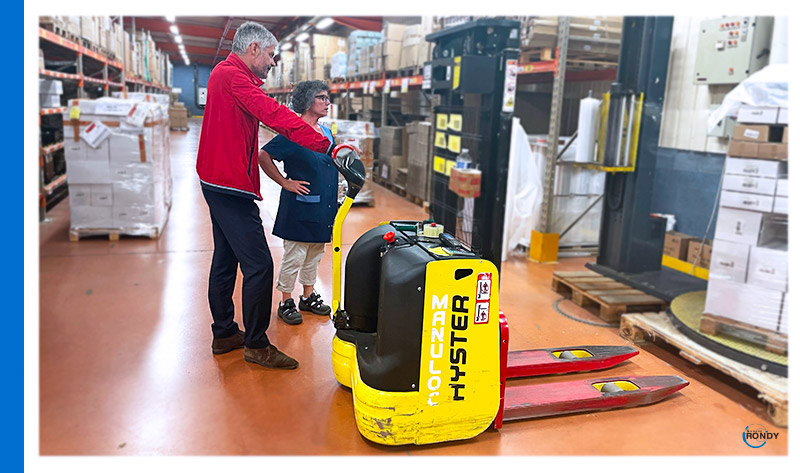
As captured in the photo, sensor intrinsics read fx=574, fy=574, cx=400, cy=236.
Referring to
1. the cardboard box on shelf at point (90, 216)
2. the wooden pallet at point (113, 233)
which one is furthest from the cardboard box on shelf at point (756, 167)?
the cardboard box on shelf at point (90, 216)

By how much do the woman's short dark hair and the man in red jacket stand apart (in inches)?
8.0

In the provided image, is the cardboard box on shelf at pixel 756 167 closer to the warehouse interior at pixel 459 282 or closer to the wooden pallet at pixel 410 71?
the warehouse interior at pixel 459 282

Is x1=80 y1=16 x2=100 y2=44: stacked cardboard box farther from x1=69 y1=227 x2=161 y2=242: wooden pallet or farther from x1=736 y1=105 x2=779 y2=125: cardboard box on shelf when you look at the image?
x1=736 y1=105 x2=779 y2=125: cardboard box on shelf

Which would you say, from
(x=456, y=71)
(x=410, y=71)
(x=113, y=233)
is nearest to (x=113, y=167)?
(x=113, y=233)

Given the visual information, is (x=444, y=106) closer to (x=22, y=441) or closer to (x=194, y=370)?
(x=194, y=370)

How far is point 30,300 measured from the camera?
242cm

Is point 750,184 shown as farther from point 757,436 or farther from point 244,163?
point 244,163

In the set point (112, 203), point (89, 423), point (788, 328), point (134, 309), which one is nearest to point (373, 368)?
point (89, 423)

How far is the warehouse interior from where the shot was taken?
7.73ft

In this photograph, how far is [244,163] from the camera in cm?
257

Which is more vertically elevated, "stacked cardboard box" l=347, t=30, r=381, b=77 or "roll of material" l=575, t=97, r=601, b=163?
"stacked cardboard box" l=347, t=30, r=381, b=77

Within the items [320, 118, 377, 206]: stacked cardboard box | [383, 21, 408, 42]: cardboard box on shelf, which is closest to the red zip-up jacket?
[320, 118, 377, 206]: stacked cardboard box

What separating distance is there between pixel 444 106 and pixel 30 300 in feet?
9.71

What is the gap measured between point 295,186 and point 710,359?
2392 millimetres
